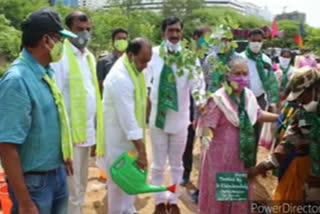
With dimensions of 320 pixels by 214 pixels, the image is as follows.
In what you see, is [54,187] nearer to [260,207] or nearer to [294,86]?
[294,86]

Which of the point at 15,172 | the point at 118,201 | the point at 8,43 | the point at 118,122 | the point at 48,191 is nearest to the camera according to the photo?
Result: the point at 15,172

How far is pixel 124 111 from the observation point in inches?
128

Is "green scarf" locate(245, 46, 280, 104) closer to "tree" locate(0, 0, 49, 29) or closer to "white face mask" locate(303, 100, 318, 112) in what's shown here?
"white face mask" locate(303, 100, 318, 112)

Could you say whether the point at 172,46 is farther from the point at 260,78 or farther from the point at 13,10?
the point at 13,10

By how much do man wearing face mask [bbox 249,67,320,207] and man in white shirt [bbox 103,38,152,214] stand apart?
1082mm

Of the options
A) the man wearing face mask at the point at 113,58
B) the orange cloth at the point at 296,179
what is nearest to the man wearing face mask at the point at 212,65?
the man wearing face mask at the point at 113,58

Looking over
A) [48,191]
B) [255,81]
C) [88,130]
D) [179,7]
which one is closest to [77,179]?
[88,130]

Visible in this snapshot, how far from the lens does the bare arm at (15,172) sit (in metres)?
1.84

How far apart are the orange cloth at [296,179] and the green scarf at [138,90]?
1306mm

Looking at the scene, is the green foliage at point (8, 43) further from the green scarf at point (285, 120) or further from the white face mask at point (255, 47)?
the green scarf at point (285, 120)

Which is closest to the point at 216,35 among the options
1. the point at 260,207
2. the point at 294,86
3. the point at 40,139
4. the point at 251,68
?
the point at 294,86

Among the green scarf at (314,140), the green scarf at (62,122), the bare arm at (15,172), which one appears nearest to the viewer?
the bare arm at (15,172)

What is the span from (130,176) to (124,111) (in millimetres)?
542

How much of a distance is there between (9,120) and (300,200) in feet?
6.05
